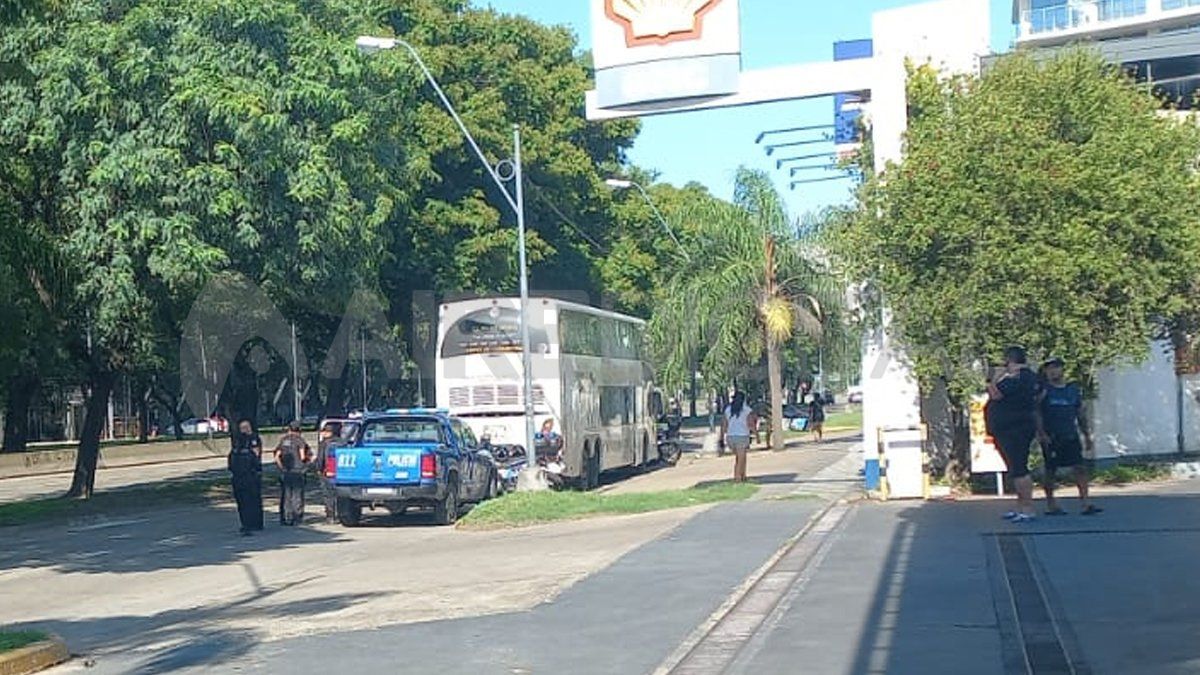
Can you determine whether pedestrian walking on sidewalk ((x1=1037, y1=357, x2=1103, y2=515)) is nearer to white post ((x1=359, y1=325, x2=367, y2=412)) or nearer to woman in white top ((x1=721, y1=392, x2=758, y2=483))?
woman in white top ((x1=721, y1=392, x2=758, y2=483))

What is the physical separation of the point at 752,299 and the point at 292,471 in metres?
22.0

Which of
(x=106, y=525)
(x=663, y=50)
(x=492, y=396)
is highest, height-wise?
(x=663, y=50)

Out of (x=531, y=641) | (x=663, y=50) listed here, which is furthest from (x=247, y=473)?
(x=531, y=641)

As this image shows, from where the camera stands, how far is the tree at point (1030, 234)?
66.1 ft

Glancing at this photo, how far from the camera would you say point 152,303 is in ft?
98.0

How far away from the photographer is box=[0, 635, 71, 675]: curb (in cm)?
1072

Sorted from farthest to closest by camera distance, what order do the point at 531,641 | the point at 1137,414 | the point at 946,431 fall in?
the point at 1137,414 < the point at 946,431 < the point at 531,641

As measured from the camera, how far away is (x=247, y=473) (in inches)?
928

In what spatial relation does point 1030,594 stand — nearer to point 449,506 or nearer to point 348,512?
point 449,506

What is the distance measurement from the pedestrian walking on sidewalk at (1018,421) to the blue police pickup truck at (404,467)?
9847 millimetres

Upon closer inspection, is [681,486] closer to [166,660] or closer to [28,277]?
[28,277]

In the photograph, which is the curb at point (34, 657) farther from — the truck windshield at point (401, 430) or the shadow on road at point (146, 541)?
the truck windshield at point (401, 430)

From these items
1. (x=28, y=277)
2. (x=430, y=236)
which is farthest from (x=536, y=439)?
(x=430, y=236)

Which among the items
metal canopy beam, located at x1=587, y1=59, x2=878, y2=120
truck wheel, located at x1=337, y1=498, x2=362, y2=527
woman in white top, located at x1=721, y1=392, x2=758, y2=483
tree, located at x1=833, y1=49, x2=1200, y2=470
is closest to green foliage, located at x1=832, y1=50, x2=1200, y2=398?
tree, located at x1=833, y1=49, x2=1200, y2=470
